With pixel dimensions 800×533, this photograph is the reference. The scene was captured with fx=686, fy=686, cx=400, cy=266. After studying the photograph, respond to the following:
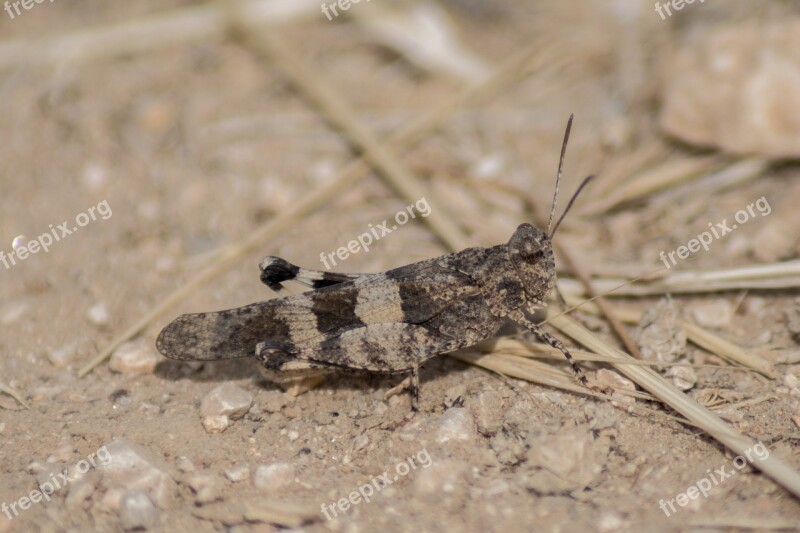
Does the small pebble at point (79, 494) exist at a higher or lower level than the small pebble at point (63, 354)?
lower

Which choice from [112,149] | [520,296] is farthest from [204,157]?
[520,296]

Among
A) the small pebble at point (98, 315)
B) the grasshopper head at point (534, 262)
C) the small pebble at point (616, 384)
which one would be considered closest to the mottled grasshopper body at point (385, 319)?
the grasshopper head at point (534, 262)

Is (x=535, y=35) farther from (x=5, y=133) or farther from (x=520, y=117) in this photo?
(x=5, y=133)

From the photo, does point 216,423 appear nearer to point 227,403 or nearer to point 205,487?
point 227,403

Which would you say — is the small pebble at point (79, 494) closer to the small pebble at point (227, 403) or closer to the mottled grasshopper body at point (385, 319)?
the small pebble at point (227, 403)

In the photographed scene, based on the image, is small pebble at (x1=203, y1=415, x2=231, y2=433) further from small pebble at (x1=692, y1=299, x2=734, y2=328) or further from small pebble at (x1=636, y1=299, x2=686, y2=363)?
small pebble at (x1=692, y1=299, x2=734, y2=328)

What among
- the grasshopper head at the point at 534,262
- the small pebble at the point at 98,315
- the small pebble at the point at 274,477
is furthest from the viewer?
the small pebble at the point at 98,315

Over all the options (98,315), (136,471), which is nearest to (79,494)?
(136,471)
